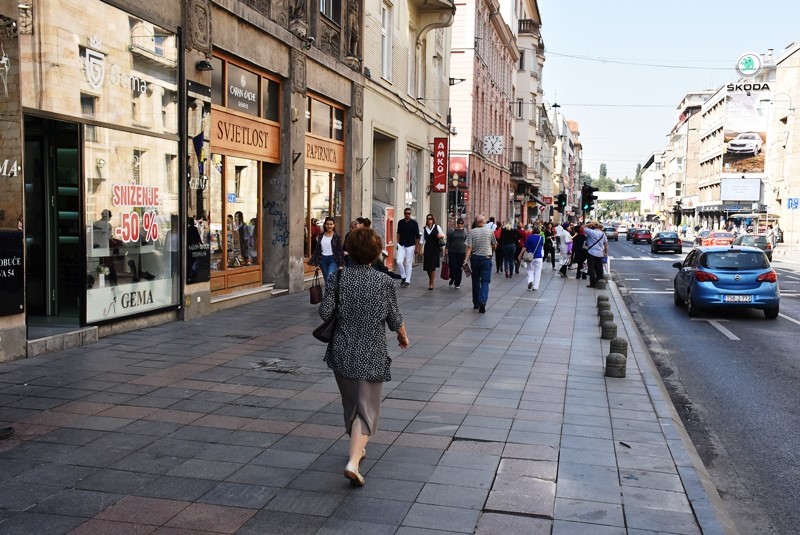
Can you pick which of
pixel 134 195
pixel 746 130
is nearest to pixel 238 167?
pixel 134 195

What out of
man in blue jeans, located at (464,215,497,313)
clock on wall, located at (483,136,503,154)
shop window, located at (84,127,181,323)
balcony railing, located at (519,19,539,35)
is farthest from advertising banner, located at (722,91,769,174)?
shop window, located at (84,127,181,323)

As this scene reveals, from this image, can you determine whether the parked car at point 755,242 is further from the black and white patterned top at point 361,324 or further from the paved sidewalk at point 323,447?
the black and white patterned top at point 361,324

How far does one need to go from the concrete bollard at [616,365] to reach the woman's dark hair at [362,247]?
4189mm

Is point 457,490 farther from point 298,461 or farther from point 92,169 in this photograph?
point 92,169

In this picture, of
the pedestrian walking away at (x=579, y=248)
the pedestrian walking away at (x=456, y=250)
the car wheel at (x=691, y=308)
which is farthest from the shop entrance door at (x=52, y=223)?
the pedestrian walking away at (x=579, y=248)

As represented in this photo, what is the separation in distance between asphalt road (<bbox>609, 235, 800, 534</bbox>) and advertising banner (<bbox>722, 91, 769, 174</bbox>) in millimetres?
69895

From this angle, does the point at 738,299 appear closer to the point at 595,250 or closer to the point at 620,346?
the point at 595,250

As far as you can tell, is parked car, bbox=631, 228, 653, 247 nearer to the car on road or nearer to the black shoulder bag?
the car on road

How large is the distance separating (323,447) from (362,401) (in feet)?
2.83

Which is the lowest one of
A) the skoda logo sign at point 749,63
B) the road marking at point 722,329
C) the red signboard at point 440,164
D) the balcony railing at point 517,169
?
the road marking at point 722,329

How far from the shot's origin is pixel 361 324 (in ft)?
16.4

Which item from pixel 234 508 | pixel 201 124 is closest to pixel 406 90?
pixel 201 124

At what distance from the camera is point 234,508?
A: 4.46 meters

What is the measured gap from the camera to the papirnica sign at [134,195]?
10258 mm
